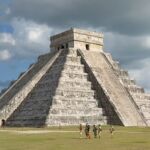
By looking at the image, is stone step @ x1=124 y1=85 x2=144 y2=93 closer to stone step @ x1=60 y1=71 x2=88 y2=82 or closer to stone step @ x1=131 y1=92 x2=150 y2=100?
stone step @ x1=131 y1=92 x2=150 y2=100

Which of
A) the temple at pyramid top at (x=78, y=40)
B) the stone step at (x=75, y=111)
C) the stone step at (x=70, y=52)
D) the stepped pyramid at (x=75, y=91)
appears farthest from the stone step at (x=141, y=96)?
the stone step at (x=70, y=52)

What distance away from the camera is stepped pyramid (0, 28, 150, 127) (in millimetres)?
60250

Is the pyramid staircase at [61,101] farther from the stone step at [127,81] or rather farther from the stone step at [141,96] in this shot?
the stone step at [141,96]

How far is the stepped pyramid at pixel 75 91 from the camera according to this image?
60.2m

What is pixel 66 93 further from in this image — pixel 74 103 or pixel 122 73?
pixel 122 73

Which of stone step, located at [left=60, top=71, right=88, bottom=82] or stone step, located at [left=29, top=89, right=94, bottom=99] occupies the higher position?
stone step, located at [left=60, top=71, right=88, bottom=82]

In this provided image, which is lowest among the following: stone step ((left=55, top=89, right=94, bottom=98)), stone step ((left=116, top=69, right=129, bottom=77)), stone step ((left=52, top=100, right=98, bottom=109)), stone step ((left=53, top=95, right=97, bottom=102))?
stone step ((left=52, top=100, right=98, bottom=109))

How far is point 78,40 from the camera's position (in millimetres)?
72938

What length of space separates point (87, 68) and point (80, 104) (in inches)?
355

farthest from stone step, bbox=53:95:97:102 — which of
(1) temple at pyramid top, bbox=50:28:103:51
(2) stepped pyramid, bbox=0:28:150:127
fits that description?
(1) temple at pyramid top, bbox=50:28:103:51

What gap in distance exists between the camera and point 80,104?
61656 millimetres

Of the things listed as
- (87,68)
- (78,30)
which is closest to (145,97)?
(87,68)

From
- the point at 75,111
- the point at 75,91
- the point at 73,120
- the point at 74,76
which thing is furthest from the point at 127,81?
the point at 73,120

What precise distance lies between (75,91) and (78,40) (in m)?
12.9
